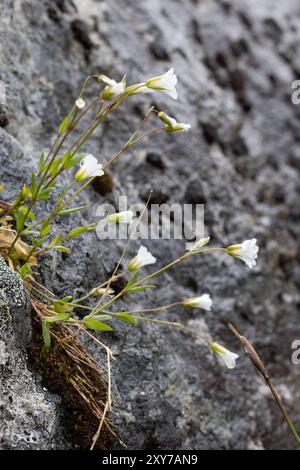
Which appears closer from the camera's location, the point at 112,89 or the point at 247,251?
the point at 112,89

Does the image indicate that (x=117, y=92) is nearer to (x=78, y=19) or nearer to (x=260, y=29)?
(x=78, y=19)

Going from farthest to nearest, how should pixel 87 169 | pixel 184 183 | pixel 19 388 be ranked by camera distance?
pixel 184 183 → pixel 87 169 → pixel 19 388

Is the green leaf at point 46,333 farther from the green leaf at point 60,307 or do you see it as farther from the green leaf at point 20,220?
the green leaf at point 20,220

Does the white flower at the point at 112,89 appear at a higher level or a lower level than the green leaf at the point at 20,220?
higher

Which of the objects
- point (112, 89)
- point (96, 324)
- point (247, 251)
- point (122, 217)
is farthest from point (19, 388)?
point (112, 89)

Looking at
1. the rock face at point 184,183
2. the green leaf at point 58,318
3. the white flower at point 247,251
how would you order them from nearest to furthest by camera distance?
1. the green leaf at point 58,318
2. the white flower at point 247,251
3. the rock face at point 184,183

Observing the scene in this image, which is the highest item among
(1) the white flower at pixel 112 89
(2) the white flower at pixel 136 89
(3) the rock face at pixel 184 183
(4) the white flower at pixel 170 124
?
(1) the white flower at pixel 112 89

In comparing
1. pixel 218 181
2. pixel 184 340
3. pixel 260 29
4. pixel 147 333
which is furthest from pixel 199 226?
pixel 260 29

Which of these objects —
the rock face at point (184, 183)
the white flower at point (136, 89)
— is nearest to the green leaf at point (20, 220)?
the rock face at point (184, 183)

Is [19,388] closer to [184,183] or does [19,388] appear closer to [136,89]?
[136,89]
